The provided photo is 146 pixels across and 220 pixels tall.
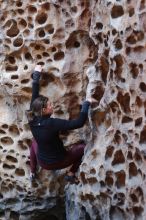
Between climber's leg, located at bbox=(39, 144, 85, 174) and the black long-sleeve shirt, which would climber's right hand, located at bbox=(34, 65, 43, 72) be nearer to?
the black long-sleeve shirt

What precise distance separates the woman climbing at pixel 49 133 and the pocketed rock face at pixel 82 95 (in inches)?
5.1

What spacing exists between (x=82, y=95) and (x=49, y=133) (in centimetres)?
66

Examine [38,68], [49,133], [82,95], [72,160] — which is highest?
[38,68]

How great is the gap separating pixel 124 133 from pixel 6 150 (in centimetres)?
145

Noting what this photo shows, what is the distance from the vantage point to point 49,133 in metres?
4.38

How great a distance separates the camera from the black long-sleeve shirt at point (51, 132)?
4316 millimetres

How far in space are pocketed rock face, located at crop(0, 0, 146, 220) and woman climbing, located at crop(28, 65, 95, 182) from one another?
0.42ft

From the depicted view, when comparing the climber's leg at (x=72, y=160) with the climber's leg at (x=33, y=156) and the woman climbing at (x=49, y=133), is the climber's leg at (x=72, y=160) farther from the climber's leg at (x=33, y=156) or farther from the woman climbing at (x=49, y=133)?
the climber's leg at (x=33, y=156)

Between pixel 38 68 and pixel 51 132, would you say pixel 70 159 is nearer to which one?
pixel 51 132

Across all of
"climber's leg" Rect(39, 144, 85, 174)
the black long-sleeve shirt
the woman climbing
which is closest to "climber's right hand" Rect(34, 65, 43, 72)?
the woman climbing

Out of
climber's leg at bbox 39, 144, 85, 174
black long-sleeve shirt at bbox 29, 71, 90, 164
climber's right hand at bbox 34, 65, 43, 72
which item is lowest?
climber's leg at bbox 39, 144, 85, 174

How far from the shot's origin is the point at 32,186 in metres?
5.16

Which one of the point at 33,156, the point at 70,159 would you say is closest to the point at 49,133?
the point at 70,159

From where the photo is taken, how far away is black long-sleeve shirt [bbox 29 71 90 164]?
4316 millimetres
